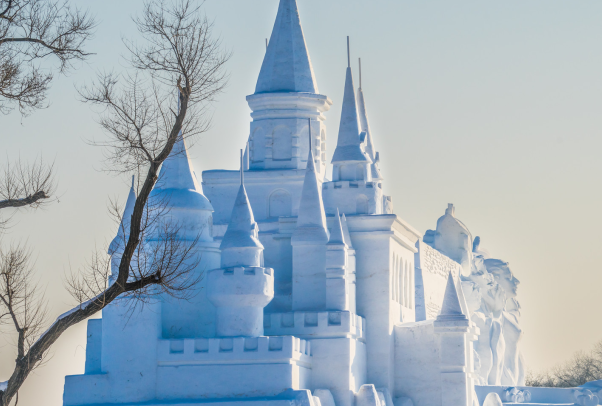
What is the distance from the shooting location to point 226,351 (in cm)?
→ 2850

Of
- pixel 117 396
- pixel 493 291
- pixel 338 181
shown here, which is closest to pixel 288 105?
pixel 338 181

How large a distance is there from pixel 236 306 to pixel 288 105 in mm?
8978

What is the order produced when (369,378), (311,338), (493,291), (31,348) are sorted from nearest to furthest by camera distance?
(31,348) → (311,338) → (369,378) → (493,291)

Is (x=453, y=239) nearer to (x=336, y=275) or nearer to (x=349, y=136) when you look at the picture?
(x=349, y=136)

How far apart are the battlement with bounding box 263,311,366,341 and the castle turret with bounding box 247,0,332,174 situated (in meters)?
6.20

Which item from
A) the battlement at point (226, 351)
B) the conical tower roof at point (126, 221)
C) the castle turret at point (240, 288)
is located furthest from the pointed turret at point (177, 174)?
the battlement at point (226, 351)

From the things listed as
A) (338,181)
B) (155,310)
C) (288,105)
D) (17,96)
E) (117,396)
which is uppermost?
(288,105)

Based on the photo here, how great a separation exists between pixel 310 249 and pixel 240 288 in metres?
3.94

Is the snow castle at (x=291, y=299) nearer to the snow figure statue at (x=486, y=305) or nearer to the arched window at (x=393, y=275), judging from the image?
the arched window at (x=393, y=275)

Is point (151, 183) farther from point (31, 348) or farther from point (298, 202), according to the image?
point (298, 202)

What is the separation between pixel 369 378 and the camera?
33375mm

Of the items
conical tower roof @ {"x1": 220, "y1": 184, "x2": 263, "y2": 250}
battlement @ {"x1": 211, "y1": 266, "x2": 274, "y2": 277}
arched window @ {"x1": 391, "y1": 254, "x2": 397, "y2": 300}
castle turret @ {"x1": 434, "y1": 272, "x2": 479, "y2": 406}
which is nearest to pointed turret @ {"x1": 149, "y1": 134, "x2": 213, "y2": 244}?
conical tower roof @ {"x1": 220, "y1": 184, "x2": 263, "y2": 250}

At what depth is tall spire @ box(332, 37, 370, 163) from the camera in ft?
115

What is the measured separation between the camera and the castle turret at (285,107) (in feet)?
117
